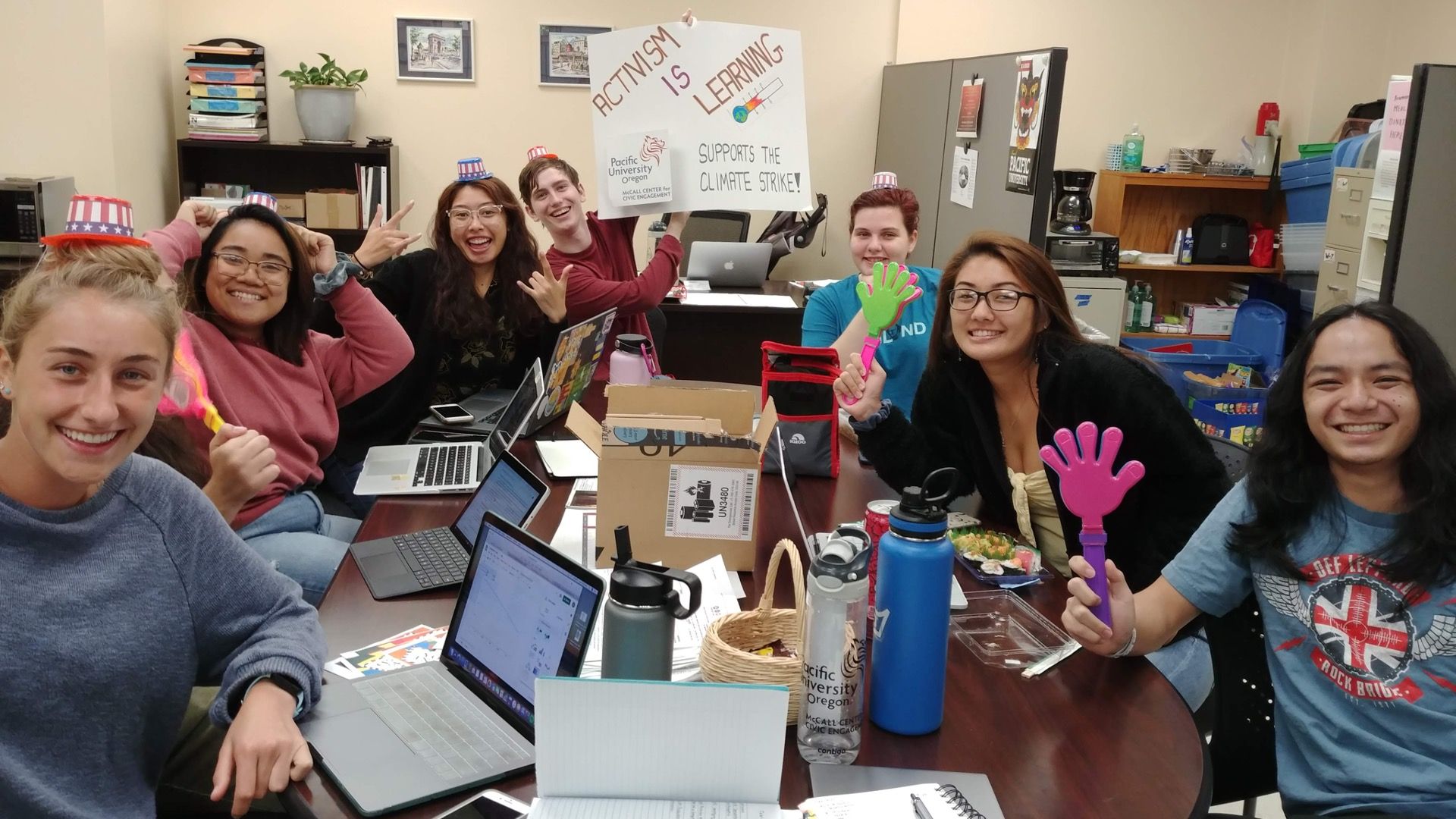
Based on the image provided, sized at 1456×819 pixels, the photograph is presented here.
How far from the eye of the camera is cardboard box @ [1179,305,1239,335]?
5.98 metres

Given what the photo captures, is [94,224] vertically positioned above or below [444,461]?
above

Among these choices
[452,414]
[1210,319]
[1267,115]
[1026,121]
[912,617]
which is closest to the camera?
[912,617]

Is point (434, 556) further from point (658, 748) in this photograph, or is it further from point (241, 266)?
point (241, 266)

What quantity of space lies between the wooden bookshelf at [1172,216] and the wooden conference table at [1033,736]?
15.0 ft

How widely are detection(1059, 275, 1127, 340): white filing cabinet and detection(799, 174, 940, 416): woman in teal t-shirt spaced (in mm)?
2083

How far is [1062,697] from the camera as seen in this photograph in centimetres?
142

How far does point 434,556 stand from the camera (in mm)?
1814

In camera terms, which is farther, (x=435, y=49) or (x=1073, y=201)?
(x=435, y=49)

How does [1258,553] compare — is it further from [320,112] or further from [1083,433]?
[320,112]

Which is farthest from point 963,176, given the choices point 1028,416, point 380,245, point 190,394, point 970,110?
point 190,394

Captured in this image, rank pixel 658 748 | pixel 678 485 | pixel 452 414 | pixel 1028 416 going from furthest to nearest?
pixel 452 414, pixel 1028 416, pixel 678 485, pixel 658 748

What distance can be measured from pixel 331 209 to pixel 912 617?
191 inches

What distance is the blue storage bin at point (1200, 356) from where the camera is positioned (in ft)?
18.0

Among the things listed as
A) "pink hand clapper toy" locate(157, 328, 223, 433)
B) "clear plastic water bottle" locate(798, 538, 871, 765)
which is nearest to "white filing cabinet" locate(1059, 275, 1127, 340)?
"pink hand clapper toy" locate(157, 328, 223, 433)
